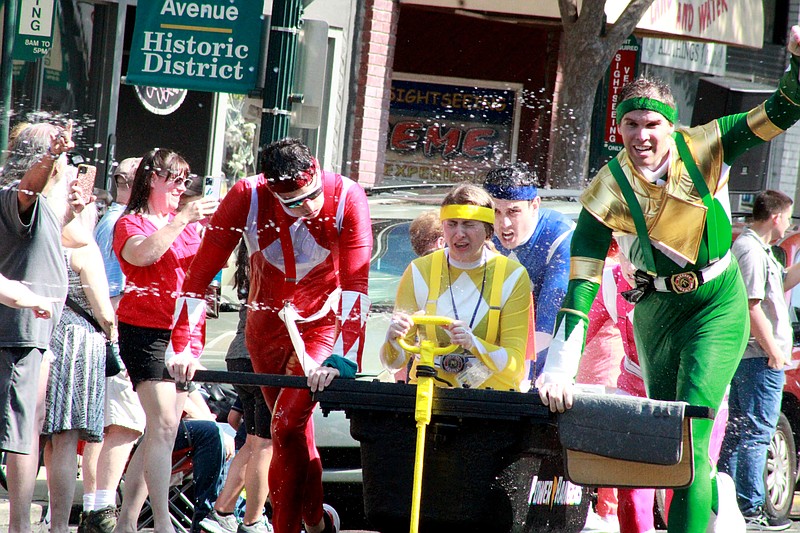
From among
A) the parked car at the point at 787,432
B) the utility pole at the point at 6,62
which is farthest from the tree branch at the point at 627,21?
the utility pole at the point at 6,62

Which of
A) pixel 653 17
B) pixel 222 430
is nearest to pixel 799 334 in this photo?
pixel 222 430

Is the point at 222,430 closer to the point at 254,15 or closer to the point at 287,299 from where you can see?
the point at 287,299

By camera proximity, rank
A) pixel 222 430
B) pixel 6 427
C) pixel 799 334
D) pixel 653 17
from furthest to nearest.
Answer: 1. pixel 653 17
2. pixel 799 334
3. pixel 222 430
4. pixel 6 427

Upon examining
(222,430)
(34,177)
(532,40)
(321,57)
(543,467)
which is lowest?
(222,430)

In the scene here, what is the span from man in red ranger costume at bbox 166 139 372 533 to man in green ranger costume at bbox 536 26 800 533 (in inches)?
44.9

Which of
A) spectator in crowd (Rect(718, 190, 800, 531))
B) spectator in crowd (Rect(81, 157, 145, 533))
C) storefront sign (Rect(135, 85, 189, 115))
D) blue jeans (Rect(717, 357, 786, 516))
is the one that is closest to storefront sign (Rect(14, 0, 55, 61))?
storefront sign (Rect(135, 85, 189, 115))

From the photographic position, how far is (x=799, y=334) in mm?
9281

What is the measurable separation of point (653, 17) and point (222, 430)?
1111 centimetres

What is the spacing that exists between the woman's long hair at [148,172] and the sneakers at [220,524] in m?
1.58

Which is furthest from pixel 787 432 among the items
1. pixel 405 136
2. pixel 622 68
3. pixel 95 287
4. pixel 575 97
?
pixel 622 68

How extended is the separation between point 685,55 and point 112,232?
50.2 ft

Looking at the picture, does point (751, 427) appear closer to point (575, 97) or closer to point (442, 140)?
point (575, 97)

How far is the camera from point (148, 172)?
686 centimetres

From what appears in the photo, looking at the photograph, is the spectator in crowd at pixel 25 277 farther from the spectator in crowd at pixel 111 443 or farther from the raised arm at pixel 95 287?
the spectator in crowd at pixel 111 443
